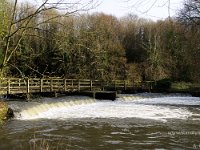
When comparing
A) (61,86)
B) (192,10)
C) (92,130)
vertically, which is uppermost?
(192,10)

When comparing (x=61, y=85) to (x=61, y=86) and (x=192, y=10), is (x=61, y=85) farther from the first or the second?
(x=192, y=10)

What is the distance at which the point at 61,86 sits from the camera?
1312 inches

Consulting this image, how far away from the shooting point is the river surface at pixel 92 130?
1324cm

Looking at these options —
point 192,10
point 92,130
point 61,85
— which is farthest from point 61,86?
point 192,10

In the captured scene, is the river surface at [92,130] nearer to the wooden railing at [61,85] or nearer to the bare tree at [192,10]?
the wooden railing at [61,85]

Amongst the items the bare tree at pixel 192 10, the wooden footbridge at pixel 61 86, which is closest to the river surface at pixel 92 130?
the wooden footbridge at pixel 61 86

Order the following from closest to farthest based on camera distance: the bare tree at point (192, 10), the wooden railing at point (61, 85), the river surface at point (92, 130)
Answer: the bare tree at point (192, 10)
the river surface at point (92, 130)
the wooden railing at point (61, 85)

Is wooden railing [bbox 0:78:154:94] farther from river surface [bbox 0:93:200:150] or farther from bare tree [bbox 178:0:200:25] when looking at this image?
bare tree [bbox 178:0:200:25]

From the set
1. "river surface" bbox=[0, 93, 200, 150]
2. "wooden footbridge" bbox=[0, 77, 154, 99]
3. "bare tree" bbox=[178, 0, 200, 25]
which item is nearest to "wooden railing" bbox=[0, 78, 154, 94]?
"wooden footbridge" bbox=[0, 77, 154, 99]

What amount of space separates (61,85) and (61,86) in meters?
0.79

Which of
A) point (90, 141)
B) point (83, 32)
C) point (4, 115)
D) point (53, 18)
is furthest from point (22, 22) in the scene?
point (4, 115)

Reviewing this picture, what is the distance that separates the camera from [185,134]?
15281 millimetres

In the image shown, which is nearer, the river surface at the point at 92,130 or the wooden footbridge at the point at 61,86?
the river surface at the point at 92,130

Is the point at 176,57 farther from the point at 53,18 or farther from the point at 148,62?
the point at 53,18
